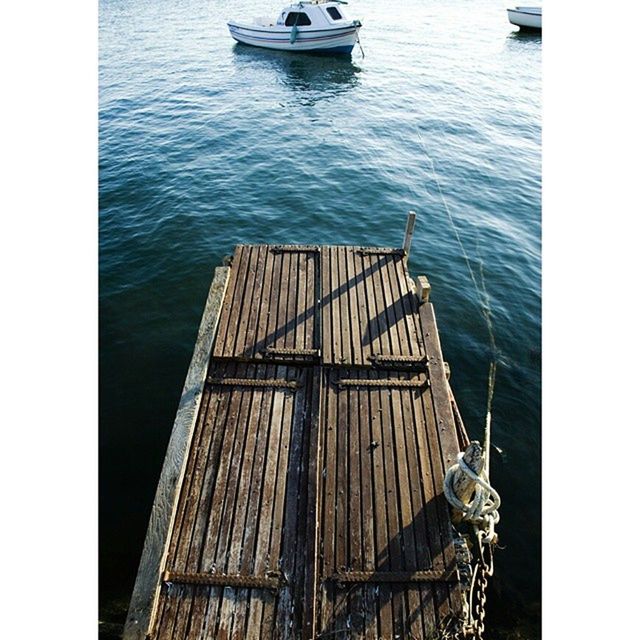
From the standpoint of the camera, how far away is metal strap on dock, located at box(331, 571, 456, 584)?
645cm

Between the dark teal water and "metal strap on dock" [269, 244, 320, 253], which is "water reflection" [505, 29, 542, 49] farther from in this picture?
"metal strap on dock" [269, 244, 320, 253]

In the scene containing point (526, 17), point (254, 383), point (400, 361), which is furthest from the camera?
point (526, 17)

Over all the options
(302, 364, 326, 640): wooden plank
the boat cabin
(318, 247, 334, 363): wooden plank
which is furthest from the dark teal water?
(318, 247, 334, 363): wooden plank

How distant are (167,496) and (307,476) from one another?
89.8 inches

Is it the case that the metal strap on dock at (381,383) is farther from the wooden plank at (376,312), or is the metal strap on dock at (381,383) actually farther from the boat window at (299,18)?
the boat window at (299,18)

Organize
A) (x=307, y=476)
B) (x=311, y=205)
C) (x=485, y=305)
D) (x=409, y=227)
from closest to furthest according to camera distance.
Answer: (x=307, y=476)
(x=409, y=227)
(x=485, y=305)
(x=311, y=205)

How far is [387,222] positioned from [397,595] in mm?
14733

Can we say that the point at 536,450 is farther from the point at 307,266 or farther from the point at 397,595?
the point at 307,266

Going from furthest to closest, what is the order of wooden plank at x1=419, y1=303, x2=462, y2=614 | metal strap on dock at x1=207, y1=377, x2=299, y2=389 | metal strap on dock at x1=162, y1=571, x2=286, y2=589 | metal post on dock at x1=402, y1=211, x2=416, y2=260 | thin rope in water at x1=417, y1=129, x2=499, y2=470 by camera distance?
thin rope in water at x1=417, y1=129, x2=499, y2=470
metal post on dock at x1=402, y1=211, x2=416, y2=260
metal strap on dock at x1=207, y1=377, x2=299, y2=389
wooden plank at x1=419, y1=303, x2=462, y2=614
metal strap on dock at x1=162, y1=571, x2=286, y2=589

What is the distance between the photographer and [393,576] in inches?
255

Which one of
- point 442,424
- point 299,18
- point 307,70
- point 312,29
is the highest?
point 299,18

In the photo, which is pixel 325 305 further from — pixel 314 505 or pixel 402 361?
pixel 314 505

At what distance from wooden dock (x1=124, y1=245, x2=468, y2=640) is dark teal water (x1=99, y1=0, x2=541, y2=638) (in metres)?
2.53

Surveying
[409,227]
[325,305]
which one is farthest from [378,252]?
[325,305]
